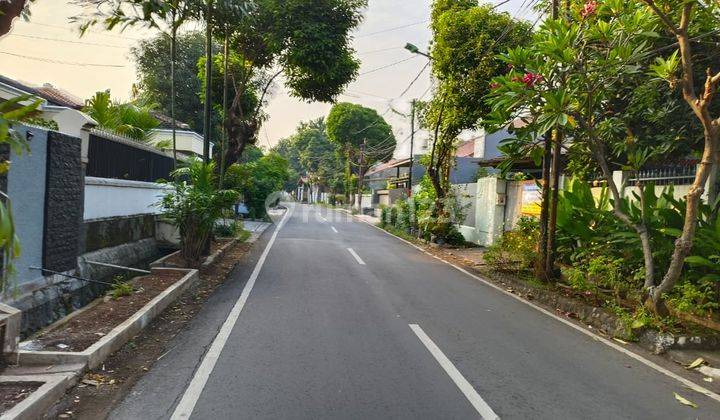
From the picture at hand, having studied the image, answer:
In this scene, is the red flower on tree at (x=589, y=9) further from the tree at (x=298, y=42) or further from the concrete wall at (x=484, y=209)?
the concrete wall at (x=484, y=209)

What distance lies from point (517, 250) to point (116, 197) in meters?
8.76

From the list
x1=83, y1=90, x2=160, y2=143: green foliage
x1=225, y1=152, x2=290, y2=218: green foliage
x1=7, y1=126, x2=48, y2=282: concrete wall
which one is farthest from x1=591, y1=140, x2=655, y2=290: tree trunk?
x1=225, y1=152, x2=290, y2=218: green foliage

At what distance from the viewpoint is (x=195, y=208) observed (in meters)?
10.4

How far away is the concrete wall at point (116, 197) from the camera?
9109 mm

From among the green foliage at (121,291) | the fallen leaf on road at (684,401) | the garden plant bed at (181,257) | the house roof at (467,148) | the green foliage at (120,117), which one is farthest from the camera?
the house roof at (467,148)

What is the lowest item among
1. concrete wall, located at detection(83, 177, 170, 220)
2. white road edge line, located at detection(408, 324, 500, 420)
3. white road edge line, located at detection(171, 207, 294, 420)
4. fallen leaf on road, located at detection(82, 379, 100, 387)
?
fallen leaf on road, located at detection(82, 379, 100, 387)

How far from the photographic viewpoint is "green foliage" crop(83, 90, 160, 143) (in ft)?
39.7

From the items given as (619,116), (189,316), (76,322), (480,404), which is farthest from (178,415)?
(619,116)

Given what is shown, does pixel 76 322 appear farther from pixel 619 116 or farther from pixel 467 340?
pixel 619 116

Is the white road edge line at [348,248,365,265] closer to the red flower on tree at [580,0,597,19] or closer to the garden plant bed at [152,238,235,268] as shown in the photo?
the garden plant bed at [152,238,235,268]

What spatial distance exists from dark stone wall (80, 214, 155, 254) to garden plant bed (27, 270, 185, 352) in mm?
1197

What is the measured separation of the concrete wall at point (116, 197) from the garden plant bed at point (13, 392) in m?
5.28

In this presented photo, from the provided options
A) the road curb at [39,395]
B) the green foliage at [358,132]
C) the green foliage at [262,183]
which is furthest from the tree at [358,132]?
the road curb at [39,395]

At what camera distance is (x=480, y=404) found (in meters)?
4.27
